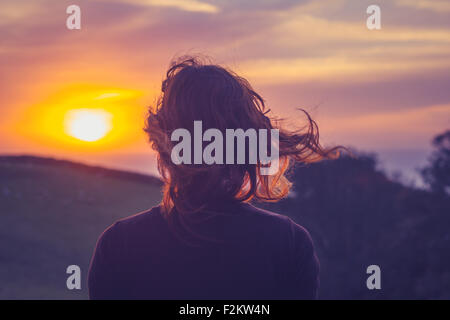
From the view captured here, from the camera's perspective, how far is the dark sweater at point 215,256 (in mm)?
2275

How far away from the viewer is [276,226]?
2.27 m

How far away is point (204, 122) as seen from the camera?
2338 mm

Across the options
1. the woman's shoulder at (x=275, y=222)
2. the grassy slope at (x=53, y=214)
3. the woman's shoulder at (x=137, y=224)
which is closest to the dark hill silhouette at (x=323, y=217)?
the grassy slope at (x=53, y=214)

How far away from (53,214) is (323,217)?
12.0 meters

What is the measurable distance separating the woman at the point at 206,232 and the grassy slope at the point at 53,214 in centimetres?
1223

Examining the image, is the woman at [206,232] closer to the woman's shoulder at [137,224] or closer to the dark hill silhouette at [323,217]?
the woman's shoulder at [137,224]

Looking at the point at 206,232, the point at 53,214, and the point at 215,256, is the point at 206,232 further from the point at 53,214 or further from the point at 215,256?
the point at 53,214

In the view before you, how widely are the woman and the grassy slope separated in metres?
12.2

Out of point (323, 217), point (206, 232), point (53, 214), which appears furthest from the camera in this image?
point (323, 217)

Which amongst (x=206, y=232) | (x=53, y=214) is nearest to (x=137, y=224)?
(x=206, y=232)

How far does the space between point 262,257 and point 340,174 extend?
79.3 ft

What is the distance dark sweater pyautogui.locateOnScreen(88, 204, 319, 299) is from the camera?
7.47 ft

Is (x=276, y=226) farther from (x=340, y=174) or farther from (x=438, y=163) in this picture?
(x=340, y=174)
